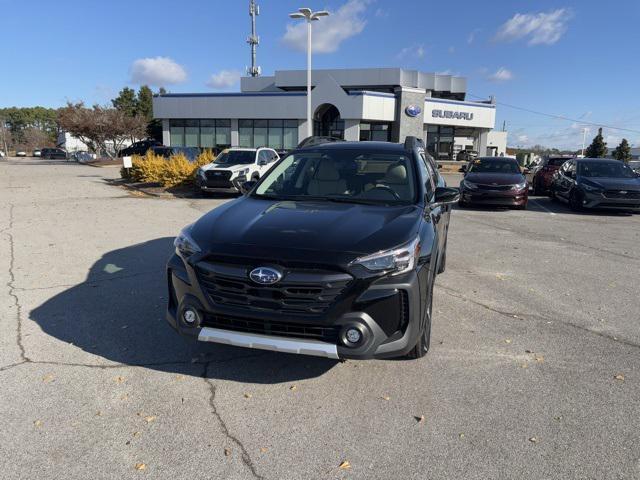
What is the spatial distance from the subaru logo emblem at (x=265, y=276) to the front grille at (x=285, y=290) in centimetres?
3

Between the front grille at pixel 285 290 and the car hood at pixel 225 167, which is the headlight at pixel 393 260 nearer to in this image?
the front grille at pixel 285 290

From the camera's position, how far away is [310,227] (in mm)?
3623

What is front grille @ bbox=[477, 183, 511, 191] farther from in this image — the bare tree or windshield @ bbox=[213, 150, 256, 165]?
the bare tree

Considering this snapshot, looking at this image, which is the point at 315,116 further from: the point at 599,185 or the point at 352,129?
the point at 599,185

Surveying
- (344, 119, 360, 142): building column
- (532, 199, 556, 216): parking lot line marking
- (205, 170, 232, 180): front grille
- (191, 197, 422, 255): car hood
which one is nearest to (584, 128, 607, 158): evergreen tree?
(344, 119, 360, 142): building column

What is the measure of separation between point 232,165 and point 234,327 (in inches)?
594

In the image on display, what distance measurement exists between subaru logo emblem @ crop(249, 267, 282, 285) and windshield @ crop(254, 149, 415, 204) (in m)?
1.41

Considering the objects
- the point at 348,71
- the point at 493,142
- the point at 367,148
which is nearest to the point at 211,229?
the point at 367,148

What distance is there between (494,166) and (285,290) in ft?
46.0

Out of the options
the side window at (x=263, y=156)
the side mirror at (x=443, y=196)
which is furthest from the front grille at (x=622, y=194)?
the side window at (x=263, y=156)

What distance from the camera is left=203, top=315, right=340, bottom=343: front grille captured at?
3242mm

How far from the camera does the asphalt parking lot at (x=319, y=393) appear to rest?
2801mm

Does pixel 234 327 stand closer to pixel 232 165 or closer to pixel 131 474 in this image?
pixel 131 474

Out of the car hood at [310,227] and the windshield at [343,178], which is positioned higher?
the windshield at [343,178]
